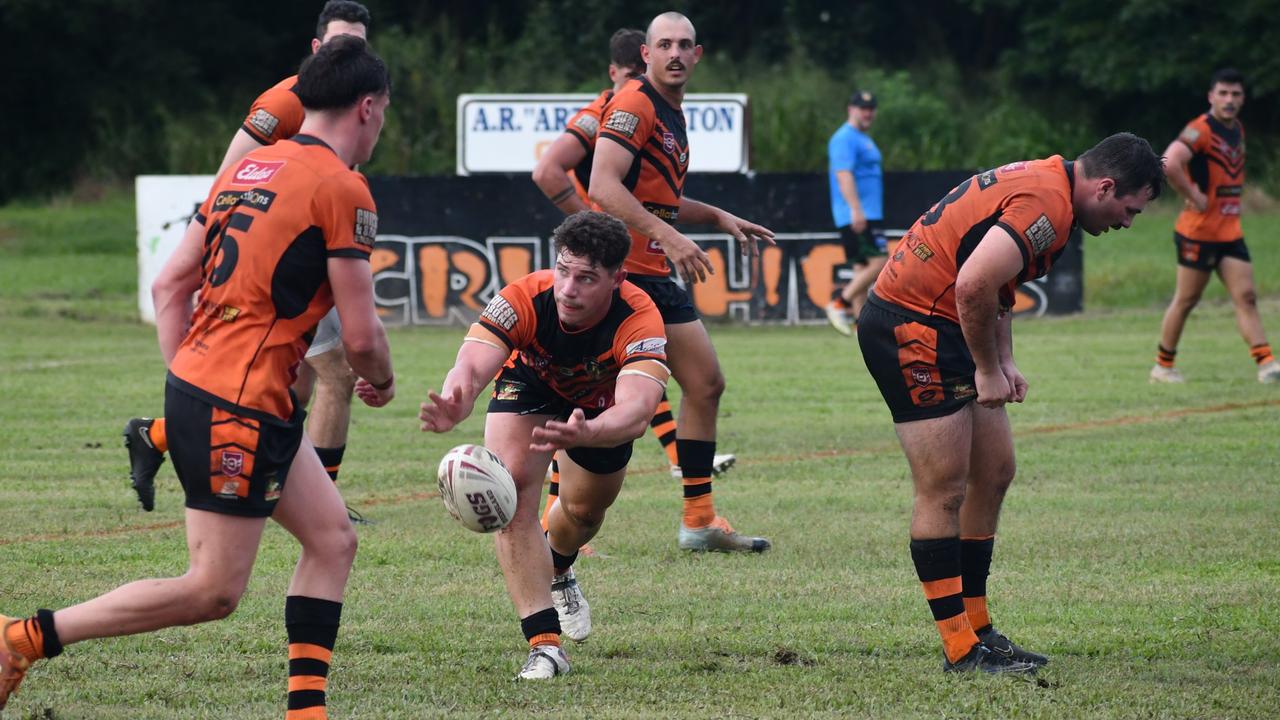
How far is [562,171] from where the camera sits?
766cm

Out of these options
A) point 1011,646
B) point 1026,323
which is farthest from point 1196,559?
point 1026,323

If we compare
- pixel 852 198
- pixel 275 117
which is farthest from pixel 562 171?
pixel 852 198

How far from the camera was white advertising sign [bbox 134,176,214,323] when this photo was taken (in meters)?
18.2

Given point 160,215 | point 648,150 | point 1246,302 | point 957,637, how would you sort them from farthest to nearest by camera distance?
point 160,215, point 1246,302, point 648,150, point 957,637

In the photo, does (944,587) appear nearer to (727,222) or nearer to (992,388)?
(992,388)

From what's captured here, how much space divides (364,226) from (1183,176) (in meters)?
9.04

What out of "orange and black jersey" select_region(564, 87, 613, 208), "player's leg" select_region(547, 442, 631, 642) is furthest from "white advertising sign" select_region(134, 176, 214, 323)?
"player's leg" select_region(547, 442, 631, 642)

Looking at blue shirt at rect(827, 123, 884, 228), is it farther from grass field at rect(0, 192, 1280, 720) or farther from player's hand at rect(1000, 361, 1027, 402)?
Result: player's hand at rect(1000, 361, 1027, 402)

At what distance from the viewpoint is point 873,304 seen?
5.70 m

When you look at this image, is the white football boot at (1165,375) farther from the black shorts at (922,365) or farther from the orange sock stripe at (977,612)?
the black shorts at (922,365)

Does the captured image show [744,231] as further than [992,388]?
Yes

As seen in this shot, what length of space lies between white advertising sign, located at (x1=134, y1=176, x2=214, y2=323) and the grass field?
18.7ft

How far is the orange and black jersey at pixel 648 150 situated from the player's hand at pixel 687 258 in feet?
1.40

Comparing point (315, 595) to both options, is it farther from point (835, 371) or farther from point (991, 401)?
point (835, 371)
